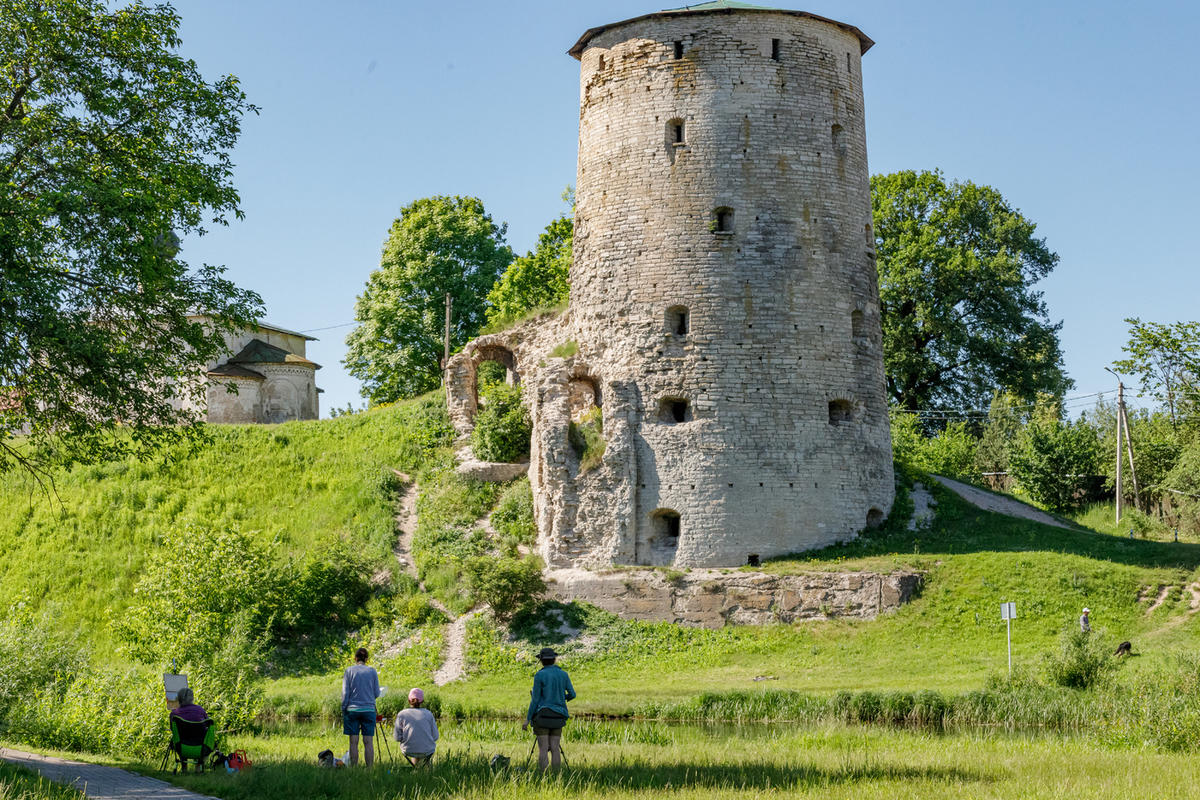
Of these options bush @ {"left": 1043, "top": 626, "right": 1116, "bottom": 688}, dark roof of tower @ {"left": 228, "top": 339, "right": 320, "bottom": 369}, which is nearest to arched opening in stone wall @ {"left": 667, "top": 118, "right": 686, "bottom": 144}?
bush @ {"left": 1043, "top": 626, "right": 1116, "bottom": 688}

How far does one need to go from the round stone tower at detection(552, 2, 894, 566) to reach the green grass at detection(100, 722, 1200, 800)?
10114mm

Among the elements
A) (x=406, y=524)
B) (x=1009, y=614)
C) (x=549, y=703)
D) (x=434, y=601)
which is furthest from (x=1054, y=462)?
(x=549, y=703)

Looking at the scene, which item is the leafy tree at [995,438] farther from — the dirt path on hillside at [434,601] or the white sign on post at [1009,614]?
the white sign on post at [1009,614]

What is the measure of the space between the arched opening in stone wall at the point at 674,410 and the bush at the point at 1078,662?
32.4 feet

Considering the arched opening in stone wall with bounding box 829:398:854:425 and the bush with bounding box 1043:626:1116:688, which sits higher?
the arched opening in stone wall with bounding box 829:398:854:425

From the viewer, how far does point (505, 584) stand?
85.8 ft

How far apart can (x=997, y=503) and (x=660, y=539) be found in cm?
1160

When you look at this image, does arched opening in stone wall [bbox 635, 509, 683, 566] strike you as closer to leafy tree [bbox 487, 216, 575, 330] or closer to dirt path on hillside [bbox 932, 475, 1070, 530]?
dirt path on hillside [bbox 932, 475, 1070, 530]

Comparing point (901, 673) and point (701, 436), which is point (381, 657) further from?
point (901, 673)

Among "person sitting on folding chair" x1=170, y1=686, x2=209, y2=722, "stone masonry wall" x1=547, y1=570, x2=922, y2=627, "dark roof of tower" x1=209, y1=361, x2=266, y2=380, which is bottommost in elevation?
"person sitting on folding chair" x1=170, y1=686, x2=209, y2=722

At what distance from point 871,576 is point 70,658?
14.4m

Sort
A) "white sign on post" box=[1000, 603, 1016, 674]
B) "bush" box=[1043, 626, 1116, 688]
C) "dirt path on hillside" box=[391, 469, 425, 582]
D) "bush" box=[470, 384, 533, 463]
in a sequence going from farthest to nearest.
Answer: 1. "bush" box=[470, 384, 533, 463]
2. "dirt path on hillside" box=[391, 469, 425, 582]
3. "white sign on post" box=[1000, 603, 1016, 674]
4. "bush" box=[1043, 626, 1116, 688]

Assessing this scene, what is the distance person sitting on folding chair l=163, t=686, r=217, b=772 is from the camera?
1396 centimetres

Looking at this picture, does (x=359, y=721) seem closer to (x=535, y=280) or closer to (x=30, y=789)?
(x=30, y=789)
